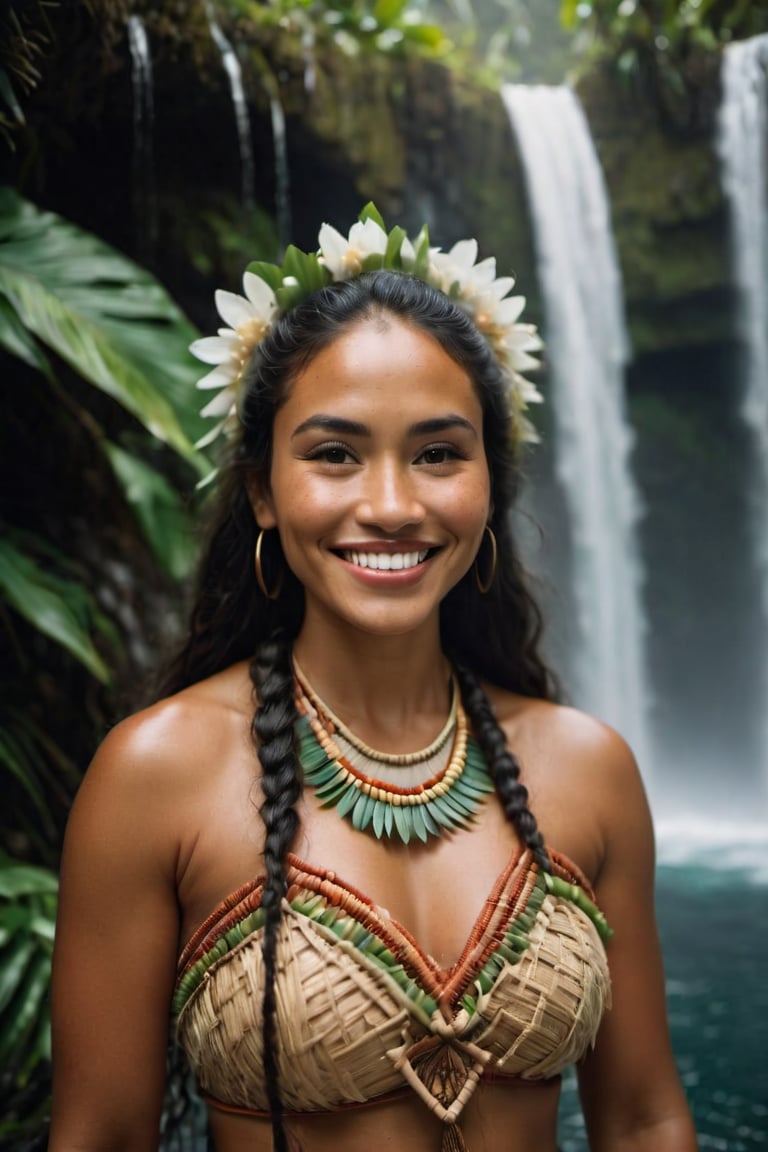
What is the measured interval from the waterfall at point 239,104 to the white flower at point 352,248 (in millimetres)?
2706

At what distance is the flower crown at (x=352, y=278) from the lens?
5.64 ft

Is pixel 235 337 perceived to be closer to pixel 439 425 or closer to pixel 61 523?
pixel 439 425

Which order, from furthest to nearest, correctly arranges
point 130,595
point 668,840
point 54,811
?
point 668,840
point 130,595
point 54,811

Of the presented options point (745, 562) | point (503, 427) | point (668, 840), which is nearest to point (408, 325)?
point (503, 427)

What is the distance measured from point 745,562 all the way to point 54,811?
609cm

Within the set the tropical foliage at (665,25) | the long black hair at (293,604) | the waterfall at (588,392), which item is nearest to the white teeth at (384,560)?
the long black hair at (293,604)

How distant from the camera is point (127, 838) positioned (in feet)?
4.78

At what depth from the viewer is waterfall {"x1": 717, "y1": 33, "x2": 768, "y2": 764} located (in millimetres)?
6566

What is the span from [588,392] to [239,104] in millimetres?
3706

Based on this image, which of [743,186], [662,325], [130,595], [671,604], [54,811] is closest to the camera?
[54,811]

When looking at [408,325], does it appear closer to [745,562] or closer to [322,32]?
[322,32]

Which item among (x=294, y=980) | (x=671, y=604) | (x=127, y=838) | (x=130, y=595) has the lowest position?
(x=671, y=604)

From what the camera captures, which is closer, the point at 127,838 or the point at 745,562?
the point at 127,838

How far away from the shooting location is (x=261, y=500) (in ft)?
5.65
